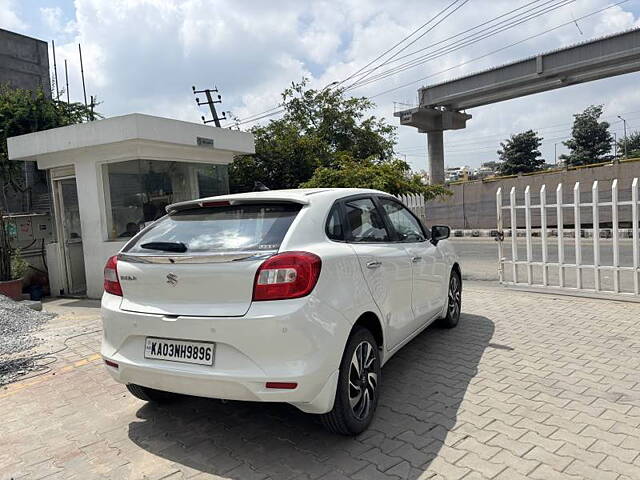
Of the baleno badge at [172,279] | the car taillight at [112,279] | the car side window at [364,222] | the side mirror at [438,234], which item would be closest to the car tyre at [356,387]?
the car side window at [364,222]

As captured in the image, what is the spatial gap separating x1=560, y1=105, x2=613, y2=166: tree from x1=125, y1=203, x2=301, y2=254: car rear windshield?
50.8 metres

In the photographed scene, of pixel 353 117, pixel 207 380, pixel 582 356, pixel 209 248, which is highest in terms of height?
pixel 353 117

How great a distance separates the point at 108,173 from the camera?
29.6ft

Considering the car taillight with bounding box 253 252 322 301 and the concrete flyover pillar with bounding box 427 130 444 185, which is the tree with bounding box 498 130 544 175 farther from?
the car taillight with bounding box 253 252 322 301

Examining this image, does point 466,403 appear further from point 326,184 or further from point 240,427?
point 326,184

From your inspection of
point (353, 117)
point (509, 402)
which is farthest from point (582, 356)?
point (353, 117)

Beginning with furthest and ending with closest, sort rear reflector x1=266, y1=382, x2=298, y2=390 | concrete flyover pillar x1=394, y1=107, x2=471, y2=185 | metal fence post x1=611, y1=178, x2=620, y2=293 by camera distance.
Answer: concrete flyover pillar x1=394, y1=107, x2=471, y2=185 → metal fence post x1=611, y1=178, x2=620, y2=293 → rear reflector x1=266, y1=382, x2=298, y2=390

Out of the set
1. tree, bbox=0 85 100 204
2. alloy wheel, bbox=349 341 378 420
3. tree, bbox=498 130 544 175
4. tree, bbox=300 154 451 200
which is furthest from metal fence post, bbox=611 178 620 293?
tree, bbox=498 130 544 175

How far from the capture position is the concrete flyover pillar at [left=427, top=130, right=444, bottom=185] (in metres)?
31.8

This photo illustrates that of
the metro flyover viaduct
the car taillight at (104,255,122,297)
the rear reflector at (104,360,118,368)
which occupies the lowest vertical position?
the rear reflector at (104,360,118,368)

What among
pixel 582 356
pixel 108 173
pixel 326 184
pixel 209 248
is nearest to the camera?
pixel 209 248

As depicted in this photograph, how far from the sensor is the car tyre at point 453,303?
5.71 meters

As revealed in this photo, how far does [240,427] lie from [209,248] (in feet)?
4.41

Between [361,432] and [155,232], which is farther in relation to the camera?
[155,232]
